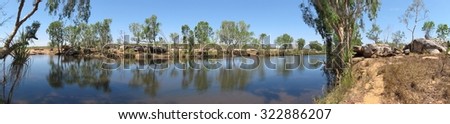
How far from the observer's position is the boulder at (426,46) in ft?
61.8

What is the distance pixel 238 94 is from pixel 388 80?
245 inches

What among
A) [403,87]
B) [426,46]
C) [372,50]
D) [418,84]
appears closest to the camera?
[403,87]

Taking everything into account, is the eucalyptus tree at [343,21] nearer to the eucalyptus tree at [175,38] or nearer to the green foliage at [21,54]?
the green foliage at [21,54]

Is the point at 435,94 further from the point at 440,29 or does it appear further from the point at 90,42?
the point at 90,42

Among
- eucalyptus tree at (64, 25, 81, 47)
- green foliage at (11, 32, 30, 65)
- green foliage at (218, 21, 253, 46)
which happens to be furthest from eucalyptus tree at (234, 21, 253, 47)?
green foliage at (11, 32, 30, 65)

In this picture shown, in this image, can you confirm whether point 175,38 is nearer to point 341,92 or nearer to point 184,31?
point 184,31

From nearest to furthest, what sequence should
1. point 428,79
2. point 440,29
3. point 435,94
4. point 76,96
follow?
point 435,94 → point 428,79 → point 76,96 → point 440,29

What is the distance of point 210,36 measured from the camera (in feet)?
179

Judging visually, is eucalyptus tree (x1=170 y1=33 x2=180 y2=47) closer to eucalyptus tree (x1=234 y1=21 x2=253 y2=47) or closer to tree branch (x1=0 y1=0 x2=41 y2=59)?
eucalyptus tree (x1=234 y1=21 x2=253 y2=47)

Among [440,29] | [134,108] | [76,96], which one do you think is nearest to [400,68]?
[134,108]

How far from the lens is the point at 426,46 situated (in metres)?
19.5

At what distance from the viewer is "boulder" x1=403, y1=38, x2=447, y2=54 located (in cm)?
1883

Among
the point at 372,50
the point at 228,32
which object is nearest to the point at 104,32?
the point at 228,32

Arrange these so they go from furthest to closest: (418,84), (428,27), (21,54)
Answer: (428,27)
(21,54)
(418,84)
